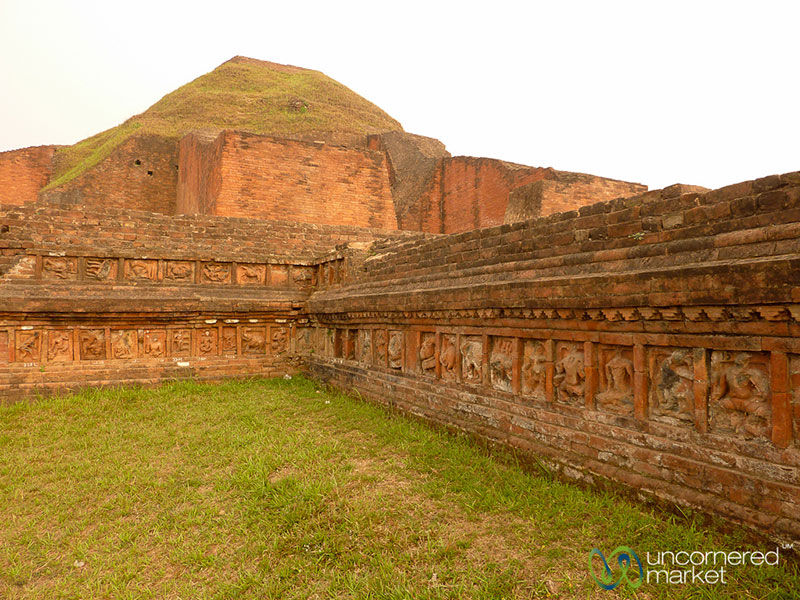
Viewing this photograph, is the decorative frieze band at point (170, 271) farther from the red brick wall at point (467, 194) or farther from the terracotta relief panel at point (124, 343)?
the red brick wall at point (467, 194)

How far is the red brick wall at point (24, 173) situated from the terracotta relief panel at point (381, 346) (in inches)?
847

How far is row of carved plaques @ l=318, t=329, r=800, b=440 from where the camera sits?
259 centimetres

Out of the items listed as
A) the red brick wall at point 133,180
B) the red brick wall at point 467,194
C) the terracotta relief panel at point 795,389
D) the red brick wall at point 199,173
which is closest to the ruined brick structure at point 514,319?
the terracotta relief panel at point 795,389

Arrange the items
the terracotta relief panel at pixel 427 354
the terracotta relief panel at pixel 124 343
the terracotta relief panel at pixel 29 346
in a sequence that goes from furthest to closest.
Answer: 1. the terracotta relief panel at pixel 124 343
2. the terracotta relief panel at pixel 29 346
3. the terracotta relief panel at pixel 427 354

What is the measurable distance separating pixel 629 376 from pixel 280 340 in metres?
6.43

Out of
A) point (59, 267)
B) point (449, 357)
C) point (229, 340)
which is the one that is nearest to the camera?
point (449, 357)

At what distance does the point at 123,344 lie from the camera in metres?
7.35

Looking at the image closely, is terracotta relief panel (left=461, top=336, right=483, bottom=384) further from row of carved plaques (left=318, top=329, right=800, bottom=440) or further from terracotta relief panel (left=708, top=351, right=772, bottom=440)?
terracotta relief panel (left=708, top=351, right=772, bottom=440)

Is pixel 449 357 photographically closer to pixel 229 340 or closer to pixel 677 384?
pixel 677 384

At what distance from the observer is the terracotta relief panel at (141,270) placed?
24.8 feet

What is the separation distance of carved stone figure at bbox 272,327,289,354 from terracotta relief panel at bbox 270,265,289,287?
2.74 ft

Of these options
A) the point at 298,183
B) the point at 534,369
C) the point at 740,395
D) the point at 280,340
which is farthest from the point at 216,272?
the point at 740,395

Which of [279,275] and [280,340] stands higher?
[279,275]

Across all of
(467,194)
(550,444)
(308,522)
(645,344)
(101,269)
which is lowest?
(308,522)
